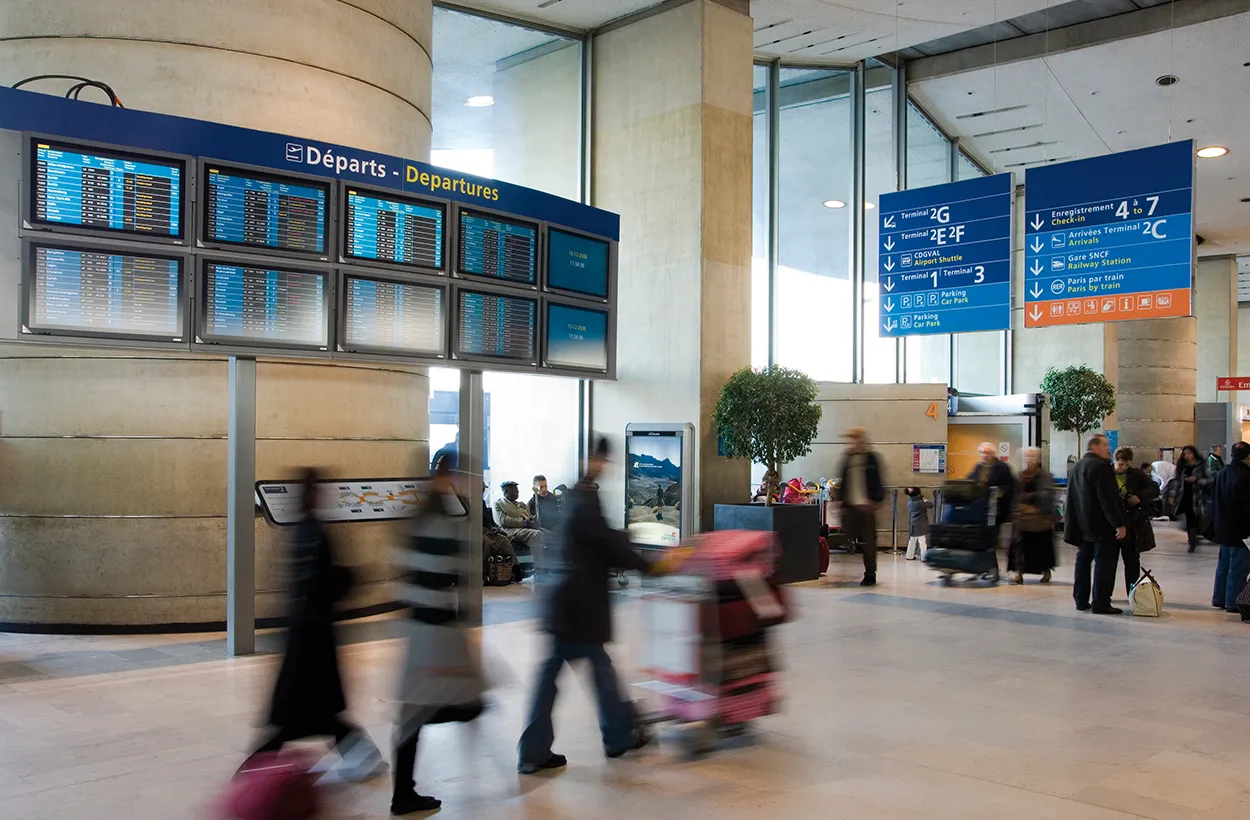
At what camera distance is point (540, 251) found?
30.3 ft

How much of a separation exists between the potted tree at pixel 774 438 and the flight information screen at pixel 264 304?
5.85 meters

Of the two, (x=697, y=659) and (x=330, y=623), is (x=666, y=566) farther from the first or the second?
(x=330, y=623)

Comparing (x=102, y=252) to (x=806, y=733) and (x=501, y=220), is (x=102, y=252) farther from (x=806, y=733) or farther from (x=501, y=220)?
(x=806, y=733)

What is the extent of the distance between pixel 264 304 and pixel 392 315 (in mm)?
1022

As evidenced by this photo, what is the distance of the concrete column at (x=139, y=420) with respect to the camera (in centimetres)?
869

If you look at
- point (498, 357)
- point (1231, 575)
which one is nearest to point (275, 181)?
point (498, 357)

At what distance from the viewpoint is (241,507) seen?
25.9 ft

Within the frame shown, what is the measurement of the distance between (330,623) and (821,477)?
1313 centimetres

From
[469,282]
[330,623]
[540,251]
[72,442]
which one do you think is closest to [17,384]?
[72,442]

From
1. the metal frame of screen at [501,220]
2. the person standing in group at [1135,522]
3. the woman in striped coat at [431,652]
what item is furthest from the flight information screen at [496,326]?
the person standing in group at [1135,522]

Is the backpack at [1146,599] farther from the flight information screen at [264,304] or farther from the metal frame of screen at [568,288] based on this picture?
the flight information screen at [264,304]

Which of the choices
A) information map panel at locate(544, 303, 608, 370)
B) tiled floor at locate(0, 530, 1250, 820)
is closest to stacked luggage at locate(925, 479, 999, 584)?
tiled floor at locate(0, 530, 1250, 820)

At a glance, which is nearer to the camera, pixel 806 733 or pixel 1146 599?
pixel 806 733

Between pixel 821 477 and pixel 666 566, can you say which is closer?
pixel 666 566
